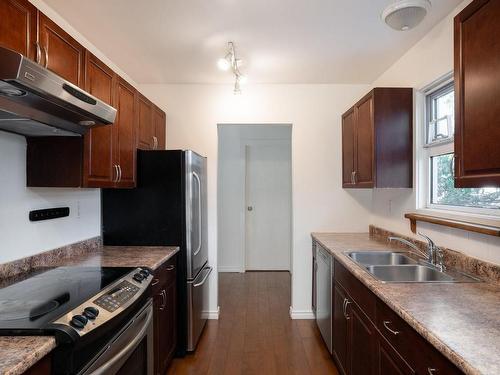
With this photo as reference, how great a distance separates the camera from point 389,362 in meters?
1.37

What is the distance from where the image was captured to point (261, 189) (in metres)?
5.14

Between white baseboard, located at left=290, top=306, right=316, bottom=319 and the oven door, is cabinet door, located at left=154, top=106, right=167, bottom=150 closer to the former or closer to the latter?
the oven door

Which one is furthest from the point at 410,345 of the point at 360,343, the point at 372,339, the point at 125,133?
the point at 125,133

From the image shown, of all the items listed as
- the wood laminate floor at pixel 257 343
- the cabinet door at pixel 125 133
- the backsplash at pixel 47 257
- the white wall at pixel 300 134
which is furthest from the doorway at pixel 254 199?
the backsplash at pixel 47 257

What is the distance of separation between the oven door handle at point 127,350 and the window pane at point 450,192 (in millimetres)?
2050

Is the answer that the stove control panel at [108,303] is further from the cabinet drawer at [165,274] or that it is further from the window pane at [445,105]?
the window pane at [445,105]

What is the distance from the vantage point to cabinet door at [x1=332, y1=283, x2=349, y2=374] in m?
2.08

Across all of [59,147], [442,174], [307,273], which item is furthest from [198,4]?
[307,273]

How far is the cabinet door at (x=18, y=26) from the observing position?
50.2 inches

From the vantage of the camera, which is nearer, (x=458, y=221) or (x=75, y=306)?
(x=75, y=306)

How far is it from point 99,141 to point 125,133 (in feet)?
1.29

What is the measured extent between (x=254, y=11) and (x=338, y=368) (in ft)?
8.43

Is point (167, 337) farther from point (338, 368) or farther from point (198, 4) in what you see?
point (198, 4)

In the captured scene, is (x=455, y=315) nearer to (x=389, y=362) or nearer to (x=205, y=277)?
(x=389, y=362)
